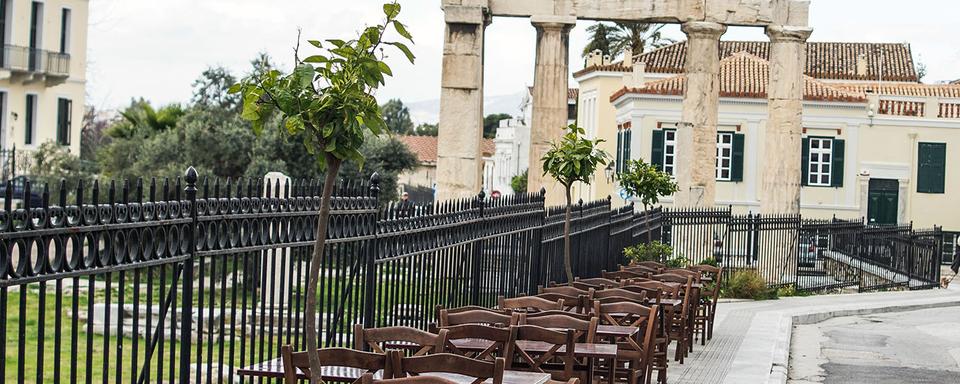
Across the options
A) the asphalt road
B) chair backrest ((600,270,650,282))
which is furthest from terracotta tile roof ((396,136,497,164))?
chair backrest ((600,270,650,282))

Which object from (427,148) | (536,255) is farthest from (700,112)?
(427,148)

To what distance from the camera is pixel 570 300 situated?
1125 centimetres

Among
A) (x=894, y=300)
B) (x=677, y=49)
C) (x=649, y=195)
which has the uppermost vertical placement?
(x=677, y=49)

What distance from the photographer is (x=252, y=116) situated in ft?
18.9

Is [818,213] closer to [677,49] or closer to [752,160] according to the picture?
[752,160]

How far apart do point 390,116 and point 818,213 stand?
110801 mm

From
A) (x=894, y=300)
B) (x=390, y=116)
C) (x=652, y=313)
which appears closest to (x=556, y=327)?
(x=652, y=313)

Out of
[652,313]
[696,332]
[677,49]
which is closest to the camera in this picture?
[652,313]

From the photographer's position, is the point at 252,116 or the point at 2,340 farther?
the point at 252,116

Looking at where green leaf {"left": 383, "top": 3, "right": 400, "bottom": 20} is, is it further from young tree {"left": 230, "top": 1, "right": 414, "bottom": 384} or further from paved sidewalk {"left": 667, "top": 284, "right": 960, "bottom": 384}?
paved sidewalk {"left": 667, "top": 284, "right": 960, "bottom": 384}

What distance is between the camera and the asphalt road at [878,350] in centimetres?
1451

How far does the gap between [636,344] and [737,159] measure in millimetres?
36854

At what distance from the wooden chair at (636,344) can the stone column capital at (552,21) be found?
21436 millimetres

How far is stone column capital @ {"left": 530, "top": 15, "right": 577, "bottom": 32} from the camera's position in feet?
105
